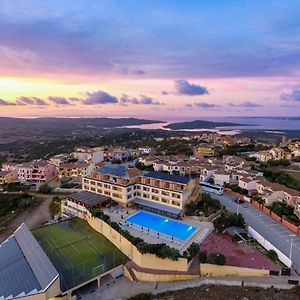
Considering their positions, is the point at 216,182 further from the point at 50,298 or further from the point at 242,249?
the point at 50,298

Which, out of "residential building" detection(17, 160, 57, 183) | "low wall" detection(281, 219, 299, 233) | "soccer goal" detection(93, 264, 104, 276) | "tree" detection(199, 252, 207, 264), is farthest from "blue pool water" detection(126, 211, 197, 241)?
"residential building" detection(17, 160, 57, 183)

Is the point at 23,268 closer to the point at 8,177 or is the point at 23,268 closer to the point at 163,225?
the point at 163,225

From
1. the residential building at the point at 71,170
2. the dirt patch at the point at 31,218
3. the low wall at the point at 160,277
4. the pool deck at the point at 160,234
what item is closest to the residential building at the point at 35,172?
the residential building at the point at 71,170

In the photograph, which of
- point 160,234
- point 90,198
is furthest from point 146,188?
point 160,234

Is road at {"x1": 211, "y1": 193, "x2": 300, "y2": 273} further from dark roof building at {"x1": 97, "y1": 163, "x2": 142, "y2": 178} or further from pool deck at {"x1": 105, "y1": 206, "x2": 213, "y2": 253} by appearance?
dark roof building at {"x1": 97, "y1": 163, "x2": 142, "y2": 178}

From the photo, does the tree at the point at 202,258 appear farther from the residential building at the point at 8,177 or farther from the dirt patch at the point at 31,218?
the residential building at the point at 8,177

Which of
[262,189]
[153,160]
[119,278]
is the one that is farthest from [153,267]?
[153,160]

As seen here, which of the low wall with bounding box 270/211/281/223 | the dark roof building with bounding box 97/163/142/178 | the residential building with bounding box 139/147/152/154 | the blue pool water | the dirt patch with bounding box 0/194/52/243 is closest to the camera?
the blue pool water
